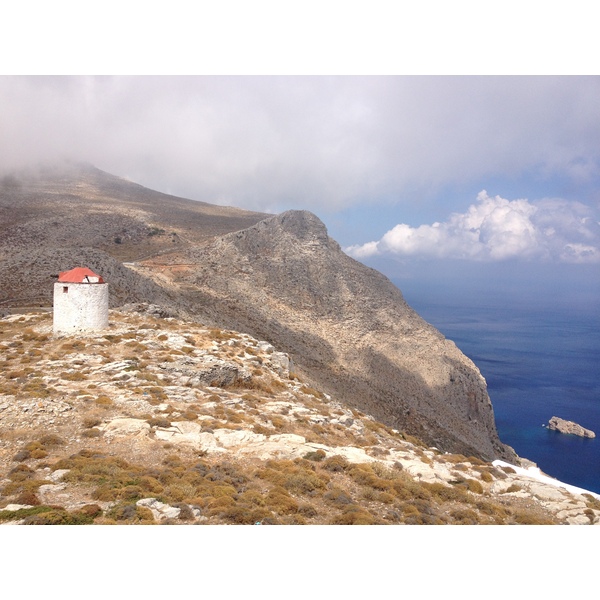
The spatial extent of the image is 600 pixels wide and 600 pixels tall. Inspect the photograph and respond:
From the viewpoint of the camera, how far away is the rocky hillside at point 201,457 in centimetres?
837

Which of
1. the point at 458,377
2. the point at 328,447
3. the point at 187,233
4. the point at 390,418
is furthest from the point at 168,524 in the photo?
the point at 187,233

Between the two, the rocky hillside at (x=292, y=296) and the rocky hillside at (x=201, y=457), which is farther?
the rocky hillside at (x=292, y=296)

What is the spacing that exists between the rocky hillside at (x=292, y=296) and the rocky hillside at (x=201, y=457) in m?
12.5

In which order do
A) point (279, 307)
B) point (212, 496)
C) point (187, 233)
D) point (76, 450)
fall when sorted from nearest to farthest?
point (212, 496), point (76, 450), point (279, 307), point (187, 233)

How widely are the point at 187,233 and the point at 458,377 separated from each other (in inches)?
1767

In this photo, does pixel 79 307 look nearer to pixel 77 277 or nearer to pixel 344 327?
pixel 77 277

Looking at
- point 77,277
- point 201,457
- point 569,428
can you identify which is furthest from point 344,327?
point 569,428

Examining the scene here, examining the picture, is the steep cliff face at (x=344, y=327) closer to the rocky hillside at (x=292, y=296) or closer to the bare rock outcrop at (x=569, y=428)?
the rocky hillside at (x=292, y=296)

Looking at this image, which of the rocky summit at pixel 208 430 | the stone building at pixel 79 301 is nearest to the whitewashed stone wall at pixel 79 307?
the stone building at pixel 79 301

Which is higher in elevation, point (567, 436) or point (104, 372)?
point (104, 372)

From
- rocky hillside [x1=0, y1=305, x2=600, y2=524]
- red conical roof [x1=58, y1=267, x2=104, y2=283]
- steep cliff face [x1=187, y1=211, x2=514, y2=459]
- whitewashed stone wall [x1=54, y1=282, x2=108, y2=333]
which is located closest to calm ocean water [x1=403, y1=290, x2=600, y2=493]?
steep cliff face [x1=187, y1=211, x2=514, y2=459]

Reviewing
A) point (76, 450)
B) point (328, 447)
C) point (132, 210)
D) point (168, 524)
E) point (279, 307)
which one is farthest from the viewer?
point (132, 210)
